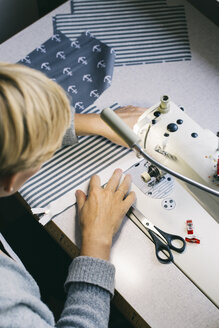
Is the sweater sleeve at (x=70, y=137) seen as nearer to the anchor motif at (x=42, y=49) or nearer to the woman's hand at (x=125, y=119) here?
the woman's hand at (x=125, y=119)

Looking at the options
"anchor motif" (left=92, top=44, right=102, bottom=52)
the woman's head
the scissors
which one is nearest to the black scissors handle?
the scissors

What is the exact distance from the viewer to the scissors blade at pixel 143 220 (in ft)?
3.30

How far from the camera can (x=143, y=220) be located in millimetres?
1022

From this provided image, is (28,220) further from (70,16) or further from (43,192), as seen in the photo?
(70,16)

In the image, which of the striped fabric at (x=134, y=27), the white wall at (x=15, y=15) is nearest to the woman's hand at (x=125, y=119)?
the striped fabric at (x=134, y=27)

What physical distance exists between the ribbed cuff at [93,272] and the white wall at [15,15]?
122 cm

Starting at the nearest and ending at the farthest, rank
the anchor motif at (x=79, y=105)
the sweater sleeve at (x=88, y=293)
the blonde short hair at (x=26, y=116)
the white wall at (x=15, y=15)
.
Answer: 1. the blonde short hair at (x=26, y=116)
2. the sweater sleeve at (x=88, y=293)
3. the anchor motif at (x=79, y=105)
4. the white wall at (x=15, y=15)

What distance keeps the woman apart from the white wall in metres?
0.83

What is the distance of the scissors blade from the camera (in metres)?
1.01

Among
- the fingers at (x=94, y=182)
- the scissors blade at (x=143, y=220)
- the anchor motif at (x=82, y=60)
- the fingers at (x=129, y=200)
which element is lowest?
the scissors blade at (x=143, y=220)

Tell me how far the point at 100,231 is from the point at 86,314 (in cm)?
20

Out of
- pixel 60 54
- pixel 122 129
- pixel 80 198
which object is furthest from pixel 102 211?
pixel 60 54

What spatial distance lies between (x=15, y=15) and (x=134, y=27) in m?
0.69

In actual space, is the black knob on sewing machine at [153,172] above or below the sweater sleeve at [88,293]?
above
